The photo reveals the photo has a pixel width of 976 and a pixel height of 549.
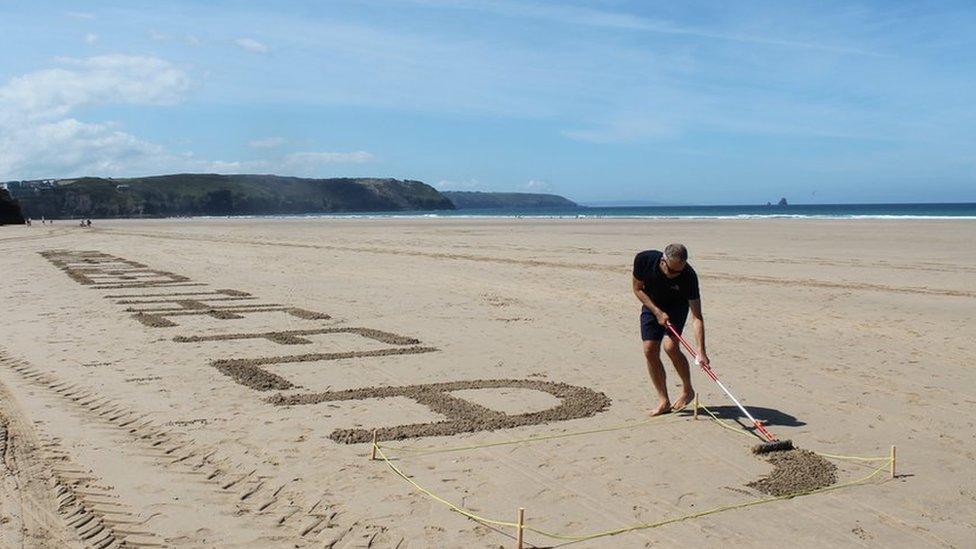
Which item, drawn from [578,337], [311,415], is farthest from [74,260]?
[311,415]

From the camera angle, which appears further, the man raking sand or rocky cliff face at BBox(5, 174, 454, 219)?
rocky cliff face at BBox(5, 174, 454, 219)

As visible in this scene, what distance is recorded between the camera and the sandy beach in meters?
5.18

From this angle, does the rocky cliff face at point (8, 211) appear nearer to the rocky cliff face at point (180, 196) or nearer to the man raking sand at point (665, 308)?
the rocky cliff face at point (180, 196)

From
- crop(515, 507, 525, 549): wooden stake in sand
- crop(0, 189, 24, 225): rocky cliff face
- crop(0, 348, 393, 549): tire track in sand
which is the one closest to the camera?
crop(515, 507, 525, 549): wooden stake in sand

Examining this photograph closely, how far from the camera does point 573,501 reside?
5543 mm

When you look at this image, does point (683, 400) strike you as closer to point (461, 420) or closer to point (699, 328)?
point (699, 328)

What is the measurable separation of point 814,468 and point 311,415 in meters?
4.22

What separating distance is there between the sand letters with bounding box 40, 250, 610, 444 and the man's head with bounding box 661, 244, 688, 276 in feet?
4.89

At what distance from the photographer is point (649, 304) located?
7672 millimetres

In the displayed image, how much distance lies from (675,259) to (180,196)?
169 m

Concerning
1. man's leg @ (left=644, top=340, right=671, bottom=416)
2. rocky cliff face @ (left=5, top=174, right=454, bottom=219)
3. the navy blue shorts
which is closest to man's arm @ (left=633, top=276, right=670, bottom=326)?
the navy blue shorts

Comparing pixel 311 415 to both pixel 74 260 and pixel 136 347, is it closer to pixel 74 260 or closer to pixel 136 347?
pixel 136 347

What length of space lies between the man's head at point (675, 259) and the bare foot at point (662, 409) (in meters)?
1.21

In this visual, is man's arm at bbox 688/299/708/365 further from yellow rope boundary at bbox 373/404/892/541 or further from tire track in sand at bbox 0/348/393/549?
tire track in sand at bbox 0/348/393/549
